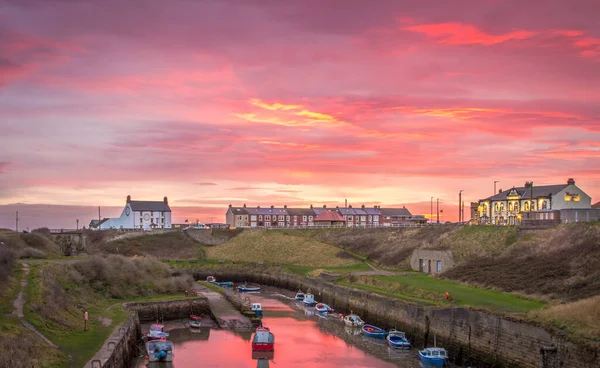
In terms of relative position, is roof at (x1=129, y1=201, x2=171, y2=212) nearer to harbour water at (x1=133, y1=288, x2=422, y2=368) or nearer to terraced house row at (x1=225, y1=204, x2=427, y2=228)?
terraced house row at (x1=225, y1=204, x2=427, y2=228)

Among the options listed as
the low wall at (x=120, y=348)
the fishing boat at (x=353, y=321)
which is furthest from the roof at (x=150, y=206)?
the fishing boat at (x=353, y=321)

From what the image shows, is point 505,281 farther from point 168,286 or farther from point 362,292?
point 168,286

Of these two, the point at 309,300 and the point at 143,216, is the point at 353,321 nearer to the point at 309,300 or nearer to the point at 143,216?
the point at 309,300

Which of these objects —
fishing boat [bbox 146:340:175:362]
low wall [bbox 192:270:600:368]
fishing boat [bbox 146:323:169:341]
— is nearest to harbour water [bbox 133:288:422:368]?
fishing boat [bbox 146:340:175:362]

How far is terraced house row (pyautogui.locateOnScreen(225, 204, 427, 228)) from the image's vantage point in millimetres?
175637

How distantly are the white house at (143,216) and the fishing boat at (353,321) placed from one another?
108803 millimetres

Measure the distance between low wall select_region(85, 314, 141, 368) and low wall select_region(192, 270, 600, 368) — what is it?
2305 centimetres

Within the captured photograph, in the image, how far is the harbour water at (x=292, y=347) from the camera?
43531 millimetres

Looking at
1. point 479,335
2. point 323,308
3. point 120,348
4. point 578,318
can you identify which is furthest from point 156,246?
point 578,318

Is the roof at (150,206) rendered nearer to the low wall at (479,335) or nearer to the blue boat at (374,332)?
the low wall at (479,335)

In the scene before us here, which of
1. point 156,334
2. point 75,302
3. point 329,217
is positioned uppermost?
point 329,217

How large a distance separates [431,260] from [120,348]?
48.1 m

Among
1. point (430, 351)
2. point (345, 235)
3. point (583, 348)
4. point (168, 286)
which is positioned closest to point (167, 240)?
point (345, 235)

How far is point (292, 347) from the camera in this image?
160 ft
